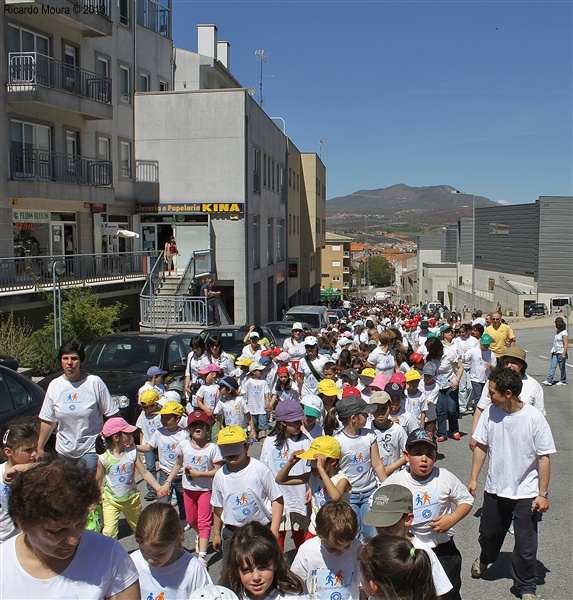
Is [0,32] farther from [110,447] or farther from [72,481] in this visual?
[72,481]

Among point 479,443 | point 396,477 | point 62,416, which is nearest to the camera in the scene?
point 396,477

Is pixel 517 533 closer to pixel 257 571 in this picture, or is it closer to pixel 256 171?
pixel 257 571

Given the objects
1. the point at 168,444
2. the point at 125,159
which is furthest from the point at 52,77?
the point at 168,444

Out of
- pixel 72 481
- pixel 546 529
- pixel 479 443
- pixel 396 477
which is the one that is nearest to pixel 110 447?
pixel 396 477

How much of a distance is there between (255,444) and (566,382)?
971cm

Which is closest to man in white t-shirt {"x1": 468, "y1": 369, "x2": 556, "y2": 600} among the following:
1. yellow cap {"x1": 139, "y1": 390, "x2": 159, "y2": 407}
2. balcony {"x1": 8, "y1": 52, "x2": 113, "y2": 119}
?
yellow cap {"x1": 139, "y1": 390, "x2": 159, "y2": 407}

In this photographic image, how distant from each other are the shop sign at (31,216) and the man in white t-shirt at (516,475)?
63.2 ft

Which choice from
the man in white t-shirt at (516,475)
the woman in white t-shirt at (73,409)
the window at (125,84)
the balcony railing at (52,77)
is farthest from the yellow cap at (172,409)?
the window at (125,84)

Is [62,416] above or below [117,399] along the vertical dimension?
above

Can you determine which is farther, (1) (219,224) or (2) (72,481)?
(1) (219,224)

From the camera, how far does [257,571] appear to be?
371 centimetres

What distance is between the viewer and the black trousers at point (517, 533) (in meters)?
5.49

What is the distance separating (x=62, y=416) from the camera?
652 cm

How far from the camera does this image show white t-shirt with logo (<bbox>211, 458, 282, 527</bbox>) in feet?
17.7
